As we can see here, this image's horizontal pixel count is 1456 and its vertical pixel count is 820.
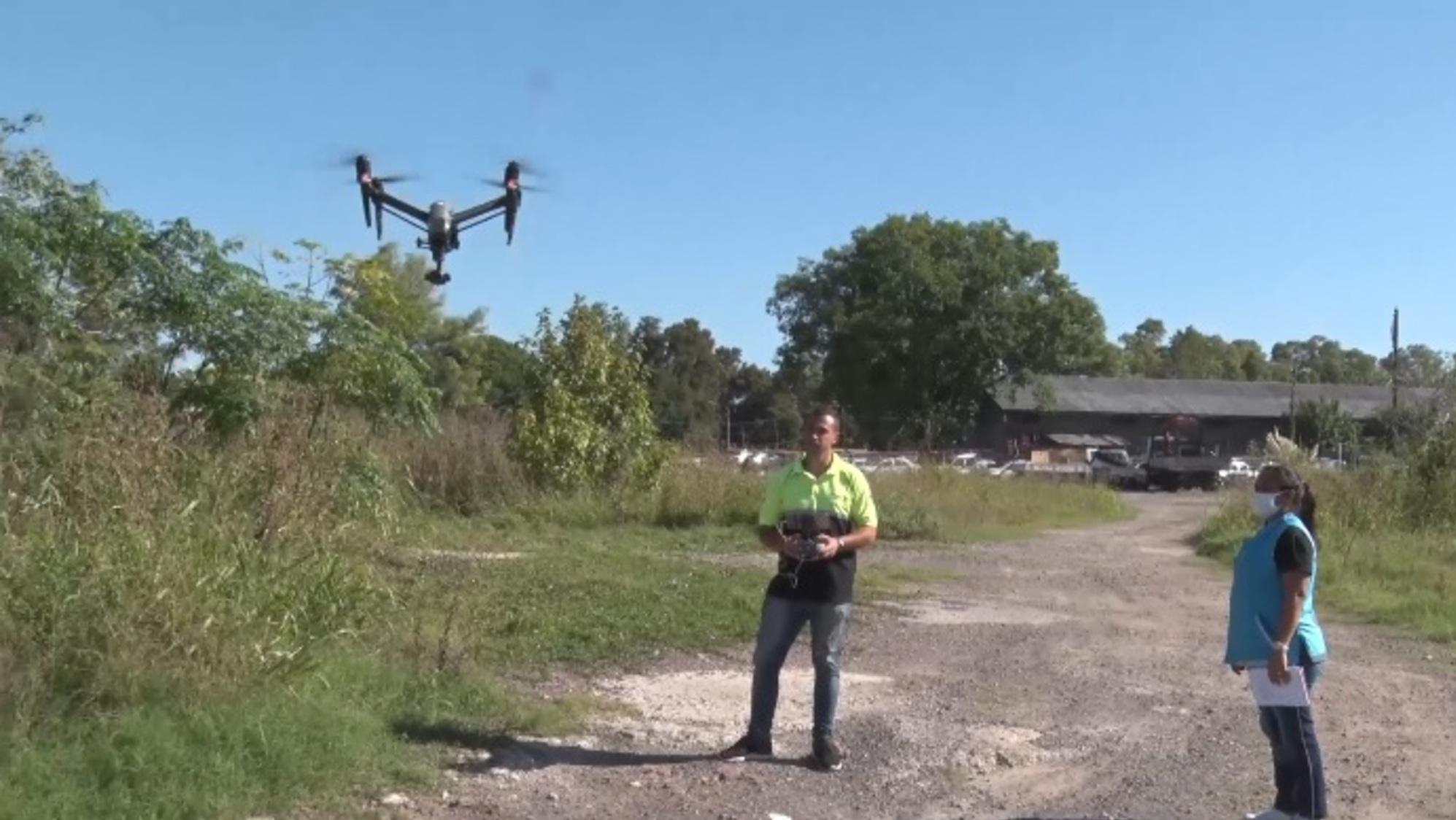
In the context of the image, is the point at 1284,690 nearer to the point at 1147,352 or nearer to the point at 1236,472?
the point at 1236,472

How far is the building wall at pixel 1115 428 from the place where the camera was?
74750 millimetres

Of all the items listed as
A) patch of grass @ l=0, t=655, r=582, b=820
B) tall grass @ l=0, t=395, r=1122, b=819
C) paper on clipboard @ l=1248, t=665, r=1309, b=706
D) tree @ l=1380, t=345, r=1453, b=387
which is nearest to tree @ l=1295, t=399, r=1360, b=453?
tree @ l=1380, t=345, r=1453, b=387

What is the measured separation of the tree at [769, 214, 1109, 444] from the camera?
64.9 m

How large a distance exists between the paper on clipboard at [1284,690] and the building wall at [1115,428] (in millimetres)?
64506

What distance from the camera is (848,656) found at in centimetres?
1164

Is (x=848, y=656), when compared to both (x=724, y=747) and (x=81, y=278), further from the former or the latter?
(x=81, y=278)

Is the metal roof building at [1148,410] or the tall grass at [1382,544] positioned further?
the metal roof building at [1148,410]

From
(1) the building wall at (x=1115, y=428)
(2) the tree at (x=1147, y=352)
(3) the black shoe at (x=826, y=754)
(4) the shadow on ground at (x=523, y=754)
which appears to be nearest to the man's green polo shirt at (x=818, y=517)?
(3) the black shoe at (x=826, y=754)

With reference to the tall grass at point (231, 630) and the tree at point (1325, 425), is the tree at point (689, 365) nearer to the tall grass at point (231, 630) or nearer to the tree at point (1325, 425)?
the tree at point (1325, 425)

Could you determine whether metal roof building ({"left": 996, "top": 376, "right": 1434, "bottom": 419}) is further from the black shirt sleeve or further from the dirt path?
the black shirt sleeve

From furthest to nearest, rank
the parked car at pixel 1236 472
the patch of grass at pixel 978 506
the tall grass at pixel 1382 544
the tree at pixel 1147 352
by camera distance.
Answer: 1. the tree at pixel 1147 352
2. the parked car at pixel 1236 472
3. the patch of grass at pixel 978 506
4. the tall grass at pixel 1382 544

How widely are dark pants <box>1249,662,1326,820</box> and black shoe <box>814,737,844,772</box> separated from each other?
202cm

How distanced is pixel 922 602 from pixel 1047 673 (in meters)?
4.21

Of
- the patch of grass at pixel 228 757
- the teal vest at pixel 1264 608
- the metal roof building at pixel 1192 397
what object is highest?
the metal roof building at pixel 1192 397
